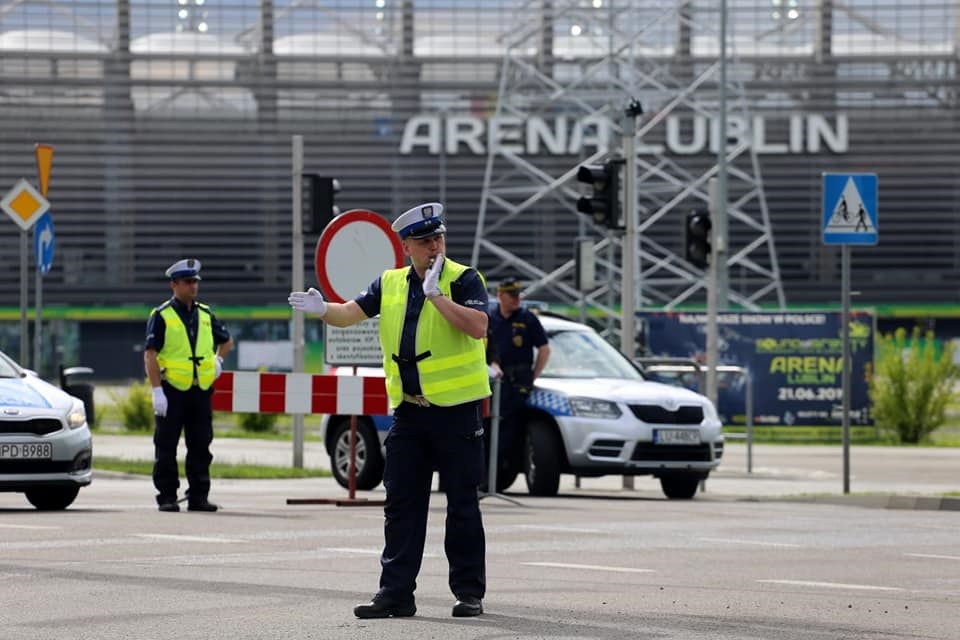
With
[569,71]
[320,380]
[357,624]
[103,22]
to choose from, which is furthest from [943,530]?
[103,22]

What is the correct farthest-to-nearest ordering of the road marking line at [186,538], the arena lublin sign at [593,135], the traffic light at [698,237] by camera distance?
the arena lublin sign at [593,135], the traffic light at [698,237], the road marking line at [186,538]

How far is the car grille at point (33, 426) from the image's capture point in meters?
14.8

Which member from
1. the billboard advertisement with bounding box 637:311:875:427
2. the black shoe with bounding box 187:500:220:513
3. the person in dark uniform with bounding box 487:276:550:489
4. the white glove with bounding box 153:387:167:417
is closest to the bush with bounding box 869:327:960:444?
the billboard advertisement with bounding box 637:311:875:427

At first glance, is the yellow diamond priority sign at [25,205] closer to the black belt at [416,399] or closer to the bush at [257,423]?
the bush at [257,423]

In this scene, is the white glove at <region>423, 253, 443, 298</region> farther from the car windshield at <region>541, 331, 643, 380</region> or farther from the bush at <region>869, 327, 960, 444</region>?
the bush at <region>869, 327, 960, 444</region>

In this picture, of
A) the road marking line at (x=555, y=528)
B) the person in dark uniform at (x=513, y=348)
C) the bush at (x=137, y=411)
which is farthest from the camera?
the bush at (x=137, y=411)

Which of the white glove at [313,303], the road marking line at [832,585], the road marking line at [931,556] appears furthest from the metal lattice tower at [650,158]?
the white glove at [313,303]

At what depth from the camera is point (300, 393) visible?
56.2 ft

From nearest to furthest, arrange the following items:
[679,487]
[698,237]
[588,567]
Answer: [588,567], [679,487], [698,237]

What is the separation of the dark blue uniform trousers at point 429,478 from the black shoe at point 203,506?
668 cm

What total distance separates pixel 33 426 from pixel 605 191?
7.62 m

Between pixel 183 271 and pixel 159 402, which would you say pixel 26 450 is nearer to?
pixel 159 402

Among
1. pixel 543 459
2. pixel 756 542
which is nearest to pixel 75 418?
pixel 543 459

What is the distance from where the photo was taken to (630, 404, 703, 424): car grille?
59.4ft
